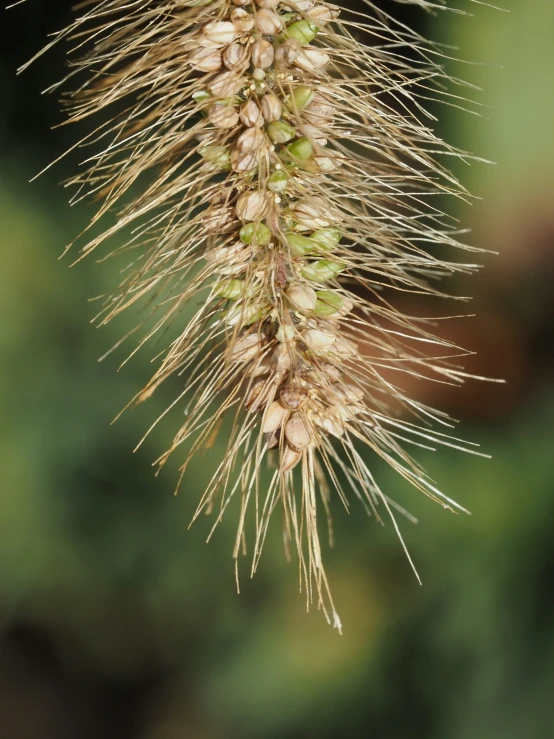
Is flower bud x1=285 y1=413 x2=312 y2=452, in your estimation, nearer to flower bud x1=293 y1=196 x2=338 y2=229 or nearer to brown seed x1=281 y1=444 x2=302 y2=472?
brown seed x1=281 y1=444 x2=302 y2=472

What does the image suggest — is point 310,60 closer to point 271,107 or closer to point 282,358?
point 271,107

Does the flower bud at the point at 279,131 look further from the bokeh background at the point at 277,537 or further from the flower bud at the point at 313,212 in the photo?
the bokeh background at the point at 277,537

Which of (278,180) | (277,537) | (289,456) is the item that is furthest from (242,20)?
(277,537)

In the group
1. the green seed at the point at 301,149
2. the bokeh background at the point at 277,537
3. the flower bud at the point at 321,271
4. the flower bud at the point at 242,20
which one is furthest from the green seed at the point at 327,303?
the bokeh background at the point at 277,537

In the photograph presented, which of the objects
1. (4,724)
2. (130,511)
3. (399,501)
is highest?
(130,511)

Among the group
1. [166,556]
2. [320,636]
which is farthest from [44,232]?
[320,636]

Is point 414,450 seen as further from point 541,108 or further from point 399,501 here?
point 541,108
